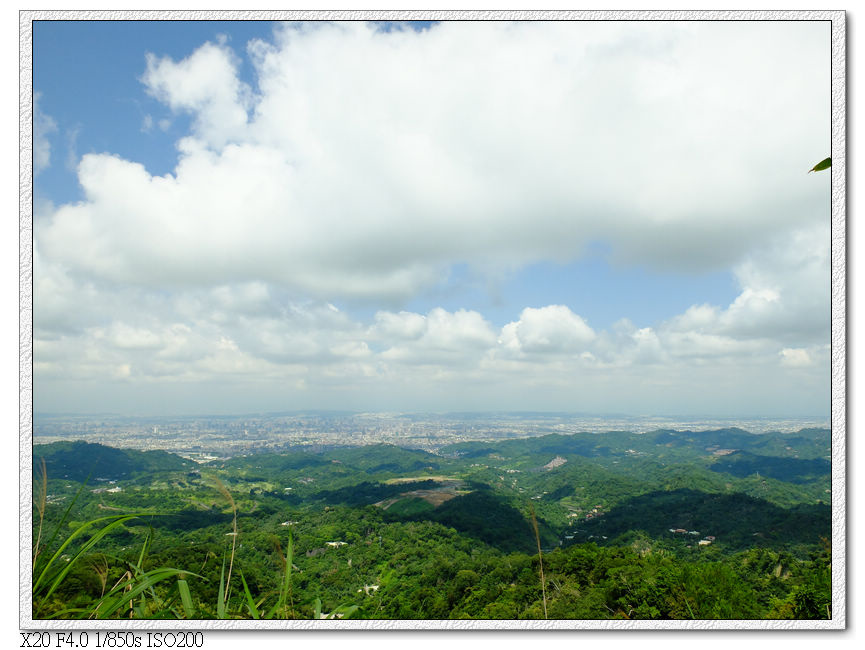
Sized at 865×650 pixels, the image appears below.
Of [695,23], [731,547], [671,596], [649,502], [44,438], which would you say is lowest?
[649,502]

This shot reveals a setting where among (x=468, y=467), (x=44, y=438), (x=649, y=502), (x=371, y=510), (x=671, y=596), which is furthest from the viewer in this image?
(x=468, y=467)

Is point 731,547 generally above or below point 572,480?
above

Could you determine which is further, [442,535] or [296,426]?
[296,426]

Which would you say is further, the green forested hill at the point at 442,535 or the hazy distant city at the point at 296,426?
the hazy distant city at the point at 296,426

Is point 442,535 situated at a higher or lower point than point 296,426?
lower

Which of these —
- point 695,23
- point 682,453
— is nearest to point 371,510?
point 695,23

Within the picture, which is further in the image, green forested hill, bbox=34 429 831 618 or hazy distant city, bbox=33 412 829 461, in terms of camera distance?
hazy distant city, bbox=33 412 829 461
